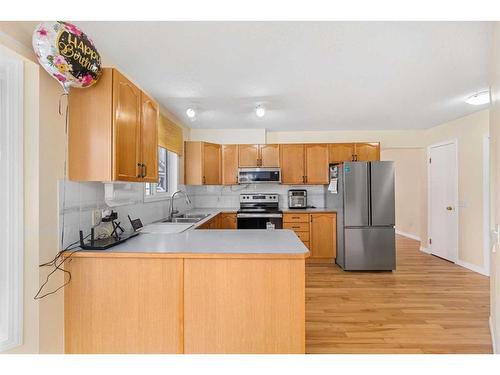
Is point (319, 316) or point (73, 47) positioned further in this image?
point (319, 316)

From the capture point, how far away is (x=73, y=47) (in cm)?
131

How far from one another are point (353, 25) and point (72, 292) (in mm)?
2473

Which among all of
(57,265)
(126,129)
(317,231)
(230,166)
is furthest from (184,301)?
(230,166)

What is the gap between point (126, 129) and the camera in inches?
67.0

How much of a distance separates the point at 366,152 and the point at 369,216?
138cm

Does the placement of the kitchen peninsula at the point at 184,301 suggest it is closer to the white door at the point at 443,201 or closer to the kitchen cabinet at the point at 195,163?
the kitchen cabinet at the point at 195,163

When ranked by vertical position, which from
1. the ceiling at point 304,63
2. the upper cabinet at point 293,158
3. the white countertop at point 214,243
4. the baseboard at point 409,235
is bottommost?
the baseboard at point 409,235

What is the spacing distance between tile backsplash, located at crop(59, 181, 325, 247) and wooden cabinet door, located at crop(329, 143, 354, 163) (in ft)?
2.10

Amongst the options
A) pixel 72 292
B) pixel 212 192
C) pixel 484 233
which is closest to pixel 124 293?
pixel 72 292

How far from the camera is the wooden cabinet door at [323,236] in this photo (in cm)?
422

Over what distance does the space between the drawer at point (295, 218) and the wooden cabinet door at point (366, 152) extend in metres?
1.50

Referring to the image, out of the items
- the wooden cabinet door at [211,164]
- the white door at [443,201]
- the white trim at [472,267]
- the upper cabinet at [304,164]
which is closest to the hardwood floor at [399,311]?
the white trim at [472,267]

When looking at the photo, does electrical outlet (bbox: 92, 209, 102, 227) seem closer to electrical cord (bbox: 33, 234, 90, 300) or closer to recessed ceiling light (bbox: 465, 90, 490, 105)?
electrical cord (bbox: 33, 234, 90, 300)
